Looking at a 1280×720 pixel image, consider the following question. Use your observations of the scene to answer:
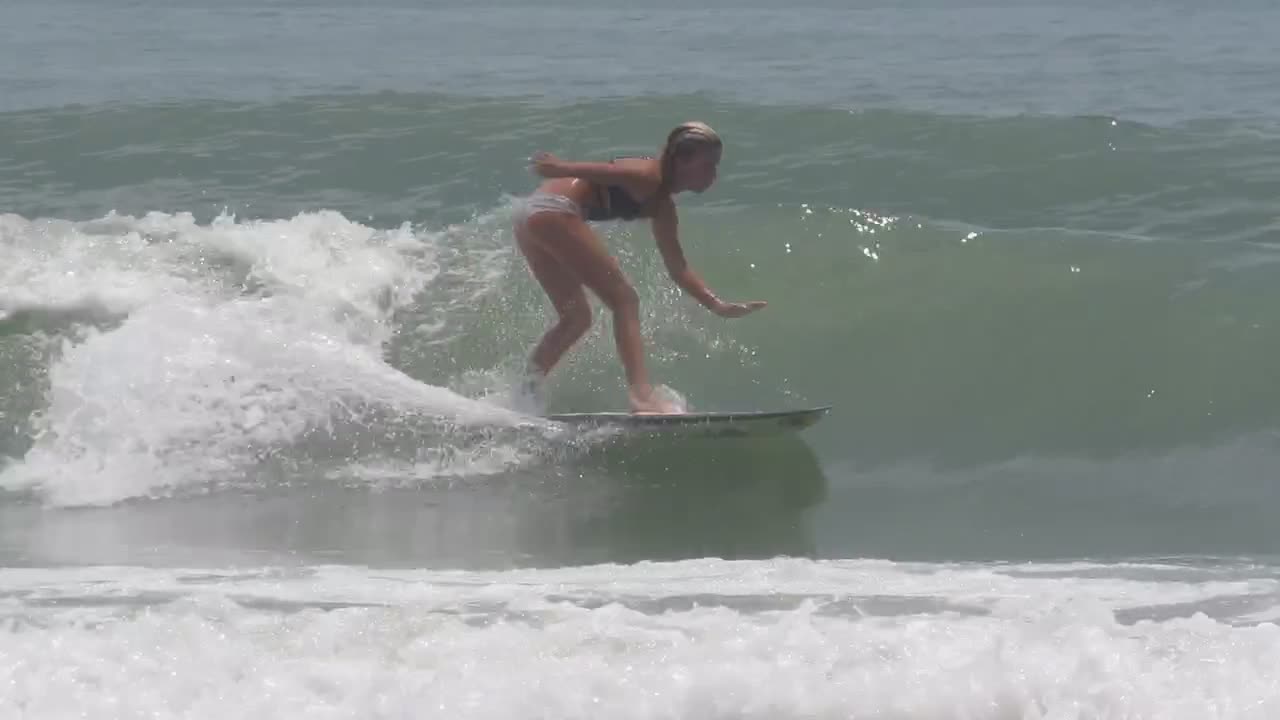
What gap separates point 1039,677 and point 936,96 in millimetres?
12485

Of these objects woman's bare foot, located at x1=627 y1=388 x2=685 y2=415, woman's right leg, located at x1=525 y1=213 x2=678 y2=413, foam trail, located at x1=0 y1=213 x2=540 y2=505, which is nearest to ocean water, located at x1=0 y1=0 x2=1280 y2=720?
foam trail, located at x1=0 y1=213 x2=540 y2=505

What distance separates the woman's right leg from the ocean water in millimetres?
311

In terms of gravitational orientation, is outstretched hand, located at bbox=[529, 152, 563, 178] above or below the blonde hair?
below

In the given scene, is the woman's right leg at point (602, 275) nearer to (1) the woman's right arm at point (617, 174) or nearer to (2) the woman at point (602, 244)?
(2) the woman at point (602, 244)

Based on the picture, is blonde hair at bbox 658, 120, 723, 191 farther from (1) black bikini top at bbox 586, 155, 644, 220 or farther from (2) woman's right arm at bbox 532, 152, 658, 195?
(1) black bikini top at bbox 586, 155, 644, 220

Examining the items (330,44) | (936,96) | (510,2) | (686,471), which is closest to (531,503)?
(686,471)

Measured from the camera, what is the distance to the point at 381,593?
14.0ft

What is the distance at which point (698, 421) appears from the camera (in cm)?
603

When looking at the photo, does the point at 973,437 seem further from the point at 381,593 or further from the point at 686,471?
the point at 381,593

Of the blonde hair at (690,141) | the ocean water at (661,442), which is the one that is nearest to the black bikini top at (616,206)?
the blonde hair at (690,141)

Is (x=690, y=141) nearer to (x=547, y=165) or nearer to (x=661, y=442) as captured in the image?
(x=547, y=165)

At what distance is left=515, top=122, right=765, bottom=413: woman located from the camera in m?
5.77

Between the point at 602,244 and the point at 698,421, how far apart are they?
2.81ft

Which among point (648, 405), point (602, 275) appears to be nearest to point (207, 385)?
point (602, 275)
